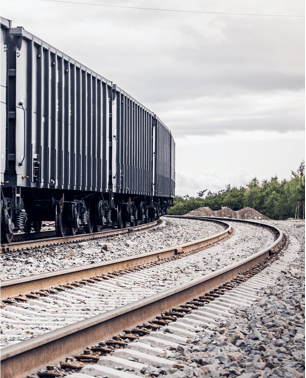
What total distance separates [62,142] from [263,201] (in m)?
57.3

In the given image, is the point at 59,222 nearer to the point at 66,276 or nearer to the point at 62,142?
the point at 62,142

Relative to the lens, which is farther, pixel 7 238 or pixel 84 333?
pixel 7 238

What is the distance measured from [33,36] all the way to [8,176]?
11.2 ft

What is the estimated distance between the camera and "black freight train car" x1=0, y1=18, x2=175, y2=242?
1062 centimetres

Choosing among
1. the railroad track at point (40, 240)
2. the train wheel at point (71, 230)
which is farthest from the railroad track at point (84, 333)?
the train wheel at point (71, 230)

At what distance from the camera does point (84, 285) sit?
7.53 metres

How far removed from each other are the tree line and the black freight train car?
143 feet

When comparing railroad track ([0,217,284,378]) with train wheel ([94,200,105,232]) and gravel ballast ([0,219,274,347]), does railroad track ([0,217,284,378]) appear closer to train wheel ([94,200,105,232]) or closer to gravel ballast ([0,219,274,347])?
gravel ballast ([0,219,274,347])

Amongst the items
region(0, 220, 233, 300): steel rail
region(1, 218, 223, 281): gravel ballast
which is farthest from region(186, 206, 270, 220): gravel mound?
region(0, 220, 233, 300): steel rail

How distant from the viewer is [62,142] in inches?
502

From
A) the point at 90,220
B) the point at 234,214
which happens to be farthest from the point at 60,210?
the point at 234,214

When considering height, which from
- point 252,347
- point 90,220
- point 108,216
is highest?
point 108,216

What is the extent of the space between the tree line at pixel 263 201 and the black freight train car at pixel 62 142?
143 feet

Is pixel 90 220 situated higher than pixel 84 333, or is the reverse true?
pixel 90 220
